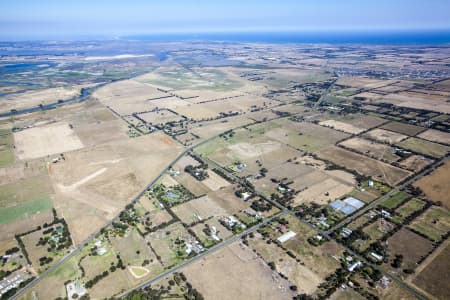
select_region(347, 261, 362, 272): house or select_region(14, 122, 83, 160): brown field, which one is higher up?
select_region(347, 261, 362, 272): house

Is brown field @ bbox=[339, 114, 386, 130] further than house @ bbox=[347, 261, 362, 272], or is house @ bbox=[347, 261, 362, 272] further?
brown field @ bbox=[339, 114, 386, 130]

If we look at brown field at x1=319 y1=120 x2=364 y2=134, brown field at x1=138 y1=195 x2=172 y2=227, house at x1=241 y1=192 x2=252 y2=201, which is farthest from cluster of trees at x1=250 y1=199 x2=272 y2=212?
brown field at x1=319 y1=120 x2=364 y2=134

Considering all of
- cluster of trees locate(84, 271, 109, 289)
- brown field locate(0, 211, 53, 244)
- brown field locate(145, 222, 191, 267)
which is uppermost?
brown field locate(145, 222, 191, 267)

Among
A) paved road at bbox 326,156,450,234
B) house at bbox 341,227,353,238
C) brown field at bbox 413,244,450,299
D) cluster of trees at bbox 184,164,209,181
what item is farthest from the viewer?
cluster of trees at bbox 184,164,209,181

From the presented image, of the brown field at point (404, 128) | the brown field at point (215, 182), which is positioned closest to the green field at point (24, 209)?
the brown field at point (215, 182)

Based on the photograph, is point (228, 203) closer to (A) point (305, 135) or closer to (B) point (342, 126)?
(A) point (305, 135)

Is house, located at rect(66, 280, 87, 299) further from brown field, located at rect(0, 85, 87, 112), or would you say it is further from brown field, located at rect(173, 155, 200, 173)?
brown field, located at rect(0, 85, 87, 112)
